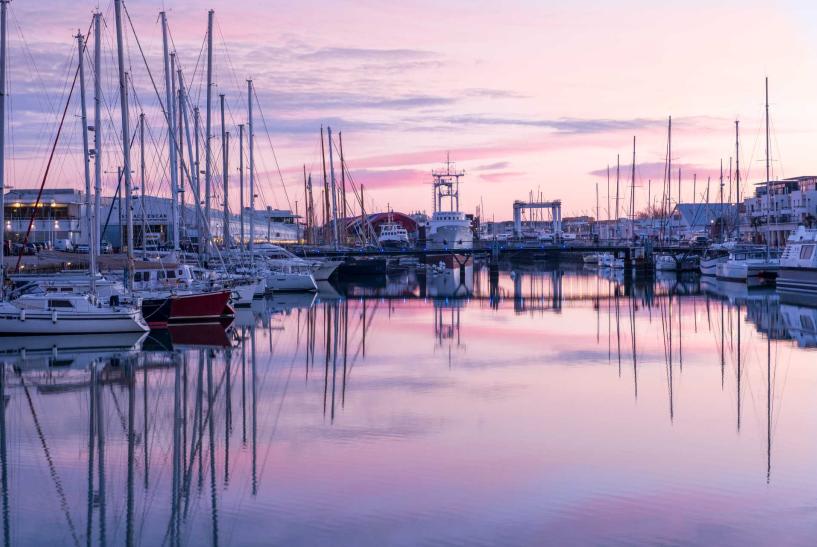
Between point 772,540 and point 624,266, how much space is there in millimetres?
84343

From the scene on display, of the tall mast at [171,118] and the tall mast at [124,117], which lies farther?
the tall mast at [171,118]

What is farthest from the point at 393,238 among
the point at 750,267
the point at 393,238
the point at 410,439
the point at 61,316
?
the point at 410,439

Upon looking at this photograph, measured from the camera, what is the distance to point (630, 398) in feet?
79.6

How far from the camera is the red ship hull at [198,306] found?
41.6 metres

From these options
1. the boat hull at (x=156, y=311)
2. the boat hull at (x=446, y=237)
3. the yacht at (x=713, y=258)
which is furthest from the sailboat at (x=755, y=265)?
the boat hull at (x=156, y=311)

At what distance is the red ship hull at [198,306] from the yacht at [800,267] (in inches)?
1237

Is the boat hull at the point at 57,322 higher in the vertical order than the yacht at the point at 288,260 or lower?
lower

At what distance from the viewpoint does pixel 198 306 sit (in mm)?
42094

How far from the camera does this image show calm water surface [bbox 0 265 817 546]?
46.6ft

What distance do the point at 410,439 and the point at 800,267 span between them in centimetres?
4547

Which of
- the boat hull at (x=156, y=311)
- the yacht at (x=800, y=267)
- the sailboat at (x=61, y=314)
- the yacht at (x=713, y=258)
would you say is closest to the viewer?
the sailboat at (x=61, y=314)

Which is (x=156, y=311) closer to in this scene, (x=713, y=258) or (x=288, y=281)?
(x=288, y=281)

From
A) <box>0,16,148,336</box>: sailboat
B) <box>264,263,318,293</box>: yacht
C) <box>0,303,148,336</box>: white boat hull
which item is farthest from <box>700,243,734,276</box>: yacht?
<box>0,303,148,336</box>: white boat hull

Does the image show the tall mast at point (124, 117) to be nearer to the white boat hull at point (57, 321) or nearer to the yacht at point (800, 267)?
the white boat hull at point (57, 321)
